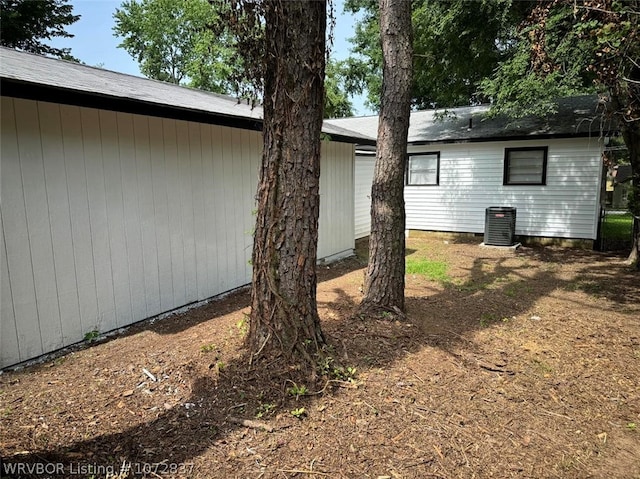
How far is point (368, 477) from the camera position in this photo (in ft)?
7.04

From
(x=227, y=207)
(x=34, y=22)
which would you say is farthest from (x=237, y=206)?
(x=34, y=22)

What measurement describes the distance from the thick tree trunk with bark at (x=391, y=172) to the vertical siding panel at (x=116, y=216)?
276 cm

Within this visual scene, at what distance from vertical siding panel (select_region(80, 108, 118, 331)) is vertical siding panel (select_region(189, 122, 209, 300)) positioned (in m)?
1.24

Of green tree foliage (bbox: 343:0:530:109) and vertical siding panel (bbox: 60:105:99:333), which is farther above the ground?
green tree foliage (bbox: 343:0:530:109)

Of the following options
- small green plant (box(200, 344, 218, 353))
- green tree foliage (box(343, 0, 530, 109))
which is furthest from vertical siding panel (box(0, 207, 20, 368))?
green tree foliage (box(343, 0, 530, 109))

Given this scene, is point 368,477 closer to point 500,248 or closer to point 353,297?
point 353,297

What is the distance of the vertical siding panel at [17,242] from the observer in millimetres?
3465

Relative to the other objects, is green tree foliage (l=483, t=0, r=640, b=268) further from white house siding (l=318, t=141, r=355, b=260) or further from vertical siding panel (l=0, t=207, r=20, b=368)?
vertical siding panel (l=0, t=207, r=20, b=368)

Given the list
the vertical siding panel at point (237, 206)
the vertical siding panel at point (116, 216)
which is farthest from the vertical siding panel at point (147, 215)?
the vertical siding panel at point (237, 206)

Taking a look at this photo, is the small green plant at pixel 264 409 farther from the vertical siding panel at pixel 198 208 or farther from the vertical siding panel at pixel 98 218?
the vertical siding panel at pixel 198 208

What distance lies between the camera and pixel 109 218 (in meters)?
4.36

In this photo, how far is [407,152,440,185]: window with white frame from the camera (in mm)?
11500

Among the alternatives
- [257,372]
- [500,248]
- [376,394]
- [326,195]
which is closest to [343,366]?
[376,394]

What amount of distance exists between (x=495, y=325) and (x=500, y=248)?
222 inches
